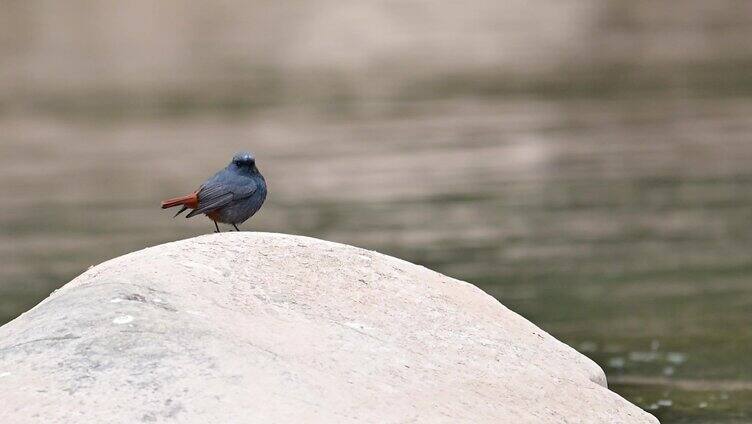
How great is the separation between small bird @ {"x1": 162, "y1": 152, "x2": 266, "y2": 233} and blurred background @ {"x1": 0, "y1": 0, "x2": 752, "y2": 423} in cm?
423

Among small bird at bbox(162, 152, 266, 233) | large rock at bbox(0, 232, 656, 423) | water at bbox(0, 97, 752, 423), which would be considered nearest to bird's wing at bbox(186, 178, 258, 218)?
small bird at bbox(162, 152, 266, 233)

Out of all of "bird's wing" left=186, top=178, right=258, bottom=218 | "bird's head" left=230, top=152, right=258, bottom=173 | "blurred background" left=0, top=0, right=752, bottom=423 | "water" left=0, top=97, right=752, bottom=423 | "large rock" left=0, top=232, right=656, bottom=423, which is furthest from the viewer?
"blurred background" left=0, top=0, right=752, bottom=423

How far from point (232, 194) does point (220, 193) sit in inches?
3.0

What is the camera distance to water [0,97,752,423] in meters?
14.7

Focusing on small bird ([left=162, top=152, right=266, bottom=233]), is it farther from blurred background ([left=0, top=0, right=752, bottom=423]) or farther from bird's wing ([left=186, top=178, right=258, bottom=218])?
blurred background ([left=0, top=0, right=752, bottom=423])

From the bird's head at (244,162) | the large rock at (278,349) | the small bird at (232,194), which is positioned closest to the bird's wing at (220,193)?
the small bird at (232,194)

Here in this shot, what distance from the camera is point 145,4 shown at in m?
63.1

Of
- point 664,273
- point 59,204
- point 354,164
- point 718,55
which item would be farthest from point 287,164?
point 718,55

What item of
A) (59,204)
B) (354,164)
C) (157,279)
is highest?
(354,164)

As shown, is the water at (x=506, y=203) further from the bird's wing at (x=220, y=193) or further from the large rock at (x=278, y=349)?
the large rock at (x=278, y=349)

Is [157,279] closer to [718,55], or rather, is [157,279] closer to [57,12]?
[718,55]

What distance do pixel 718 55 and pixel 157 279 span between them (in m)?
47.3

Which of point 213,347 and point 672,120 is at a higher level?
point 672,120

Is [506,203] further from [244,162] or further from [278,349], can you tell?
[278,349]
